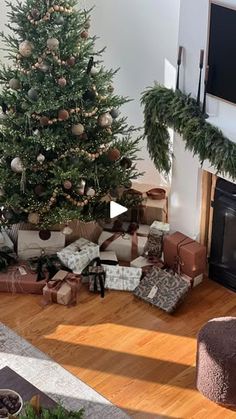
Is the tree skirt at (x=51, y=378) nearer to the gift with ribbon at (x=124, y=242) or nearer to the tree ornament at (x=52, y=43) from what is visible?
the gift with ribbon at (x=124, y=242)

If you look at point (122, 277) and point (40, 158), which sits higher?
point (40, 158)

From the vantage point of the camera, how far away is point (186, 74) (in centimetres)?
491

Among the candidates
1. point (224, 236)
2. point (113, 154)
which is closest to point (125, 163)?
point (113, 154)

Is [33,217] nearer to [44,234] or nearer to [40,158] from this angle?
[44,234]

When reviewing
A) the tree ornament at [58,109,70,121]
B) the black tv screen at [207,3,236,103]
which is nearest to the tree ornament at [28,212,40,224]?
the tree ornament at [58,109,70,121]

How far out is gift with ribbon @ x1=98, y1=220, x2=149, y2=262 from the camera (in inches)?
215

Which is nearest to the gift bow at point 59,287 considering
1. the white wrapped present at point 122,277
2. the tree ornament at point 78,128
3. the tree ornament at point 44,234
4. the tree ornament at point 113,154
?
the white wrapped present at point 122,277

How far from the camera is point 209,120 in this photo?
4805 mm

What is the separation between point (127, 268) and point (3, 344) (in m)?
1.01

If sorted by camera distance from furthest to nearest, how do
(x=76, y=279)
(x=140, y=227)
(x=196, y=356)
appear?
1. (x=140, y=227)
2. (x=76, y=279)
3. (x=196, y=356)

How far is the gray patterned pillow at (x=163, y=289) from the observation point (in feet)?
16.4

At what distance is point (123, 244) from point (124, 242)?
18mm

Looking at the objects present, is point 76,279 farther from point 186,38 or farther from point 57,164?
point 186,38

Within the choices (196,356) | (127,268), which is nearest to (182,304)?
(127,268)
